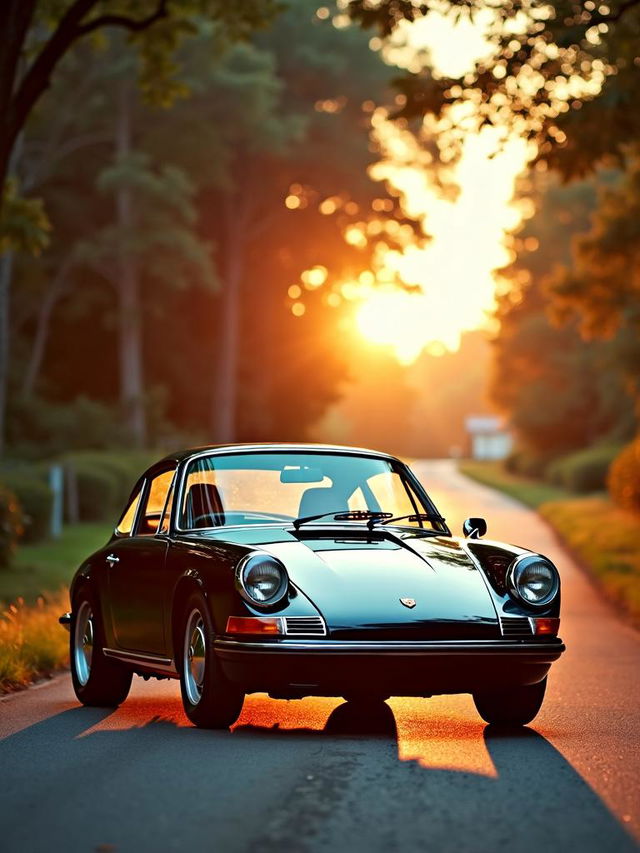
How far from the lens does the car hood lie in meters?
8.44

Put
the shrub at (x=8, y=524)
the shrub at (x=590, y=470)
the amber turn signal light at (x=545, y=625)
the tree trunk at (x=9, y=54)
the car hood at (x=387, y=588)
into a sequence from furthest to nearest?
1. the shrub at (x=590, y=470)
2. the shrub at (x=8, y=524)
3. the tree trunk at (x=9, y=54)
4. the amber turn signal light at (x=545, y=625)
5. the car hood at (x=387, y=588)

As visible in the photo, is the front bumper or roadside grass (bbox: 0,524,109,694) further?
roadside grass (bbox: 0,524,109,694)

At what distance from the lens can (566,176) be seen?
19.5 metres

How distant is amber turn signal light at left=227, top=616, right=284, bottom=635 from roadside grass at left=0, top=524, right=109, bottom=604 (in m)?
8.91

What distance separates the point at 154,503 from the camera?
10.6 meters

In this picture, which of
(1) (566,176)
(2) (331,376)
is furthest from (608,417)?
(1) (566,176)

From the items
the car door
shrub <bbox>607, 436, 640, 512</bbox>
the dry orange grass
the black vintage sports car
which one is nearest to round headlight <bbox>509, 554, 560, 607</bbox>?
the black vintage sports car

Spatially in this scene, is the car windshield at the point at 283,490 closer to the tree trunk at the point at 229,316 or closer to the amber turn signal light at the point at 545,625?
the amber turn signal light at the point at 545,625

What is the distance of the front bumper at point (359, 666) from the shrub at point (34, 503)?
62.5ft

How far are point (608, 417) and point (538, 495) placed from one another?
561 inches

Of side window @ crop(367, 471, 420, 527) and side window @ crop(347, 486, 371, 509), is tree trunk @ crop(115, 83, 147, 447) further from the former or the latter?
side window @ crop(347, 486, 371, 509)

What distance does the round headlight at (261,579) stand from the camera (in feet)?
27.7

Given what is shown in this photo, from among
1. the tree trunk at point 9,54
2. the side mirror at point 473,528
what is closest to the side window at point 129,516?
the side mirror at point 473,528

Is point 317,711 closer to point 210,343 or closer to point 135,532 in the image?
point 135,532
